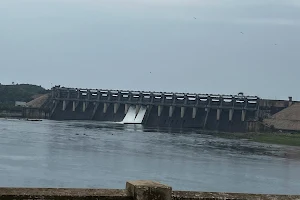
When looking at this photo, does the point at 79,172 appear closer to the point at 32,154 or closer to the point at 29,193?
the point at 32,154

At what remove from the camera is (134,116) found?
14675 centimetres

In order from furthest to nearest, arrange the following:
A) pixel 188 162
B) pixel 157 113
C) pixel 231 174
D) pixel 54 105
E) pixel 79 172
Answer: pixel 54 105, pixel 157 113, pixel 188 162, pixel 231 174, pixel 79 172

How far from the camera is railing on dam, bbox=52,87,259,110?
134250 mm

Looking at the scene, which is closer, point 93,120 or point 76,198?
point 76,198

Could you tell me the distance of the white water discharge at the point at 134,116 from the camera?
14625 cm

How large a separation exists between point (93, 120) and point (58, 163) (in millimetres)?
109989

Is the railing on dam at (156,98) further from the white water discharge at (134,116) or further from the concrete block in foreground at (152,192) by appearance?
the concrete block in foreground at (152,192)

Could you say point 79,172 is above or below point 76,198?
below

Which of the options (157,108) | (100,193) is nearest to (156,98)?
(157,108)

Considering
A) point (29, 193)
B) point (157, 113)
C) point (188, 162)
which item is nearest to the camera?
point (29, 193)

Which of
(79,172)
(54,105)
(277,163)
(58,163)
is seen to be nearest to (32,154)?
(58,163)

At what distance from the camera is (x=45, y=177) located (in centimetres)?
3366

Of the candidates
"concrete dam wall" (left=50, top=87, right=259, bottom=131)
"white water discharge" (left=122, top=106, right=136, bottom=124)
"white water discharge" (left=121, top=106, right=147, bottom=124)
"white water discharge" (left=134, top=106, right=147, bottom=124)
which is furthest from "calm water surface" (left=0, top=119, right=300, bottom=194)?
"white water discharge" (left=122, top=106, right=136, bottom=124)

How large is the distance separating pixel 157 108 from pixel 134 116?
22.0ft
